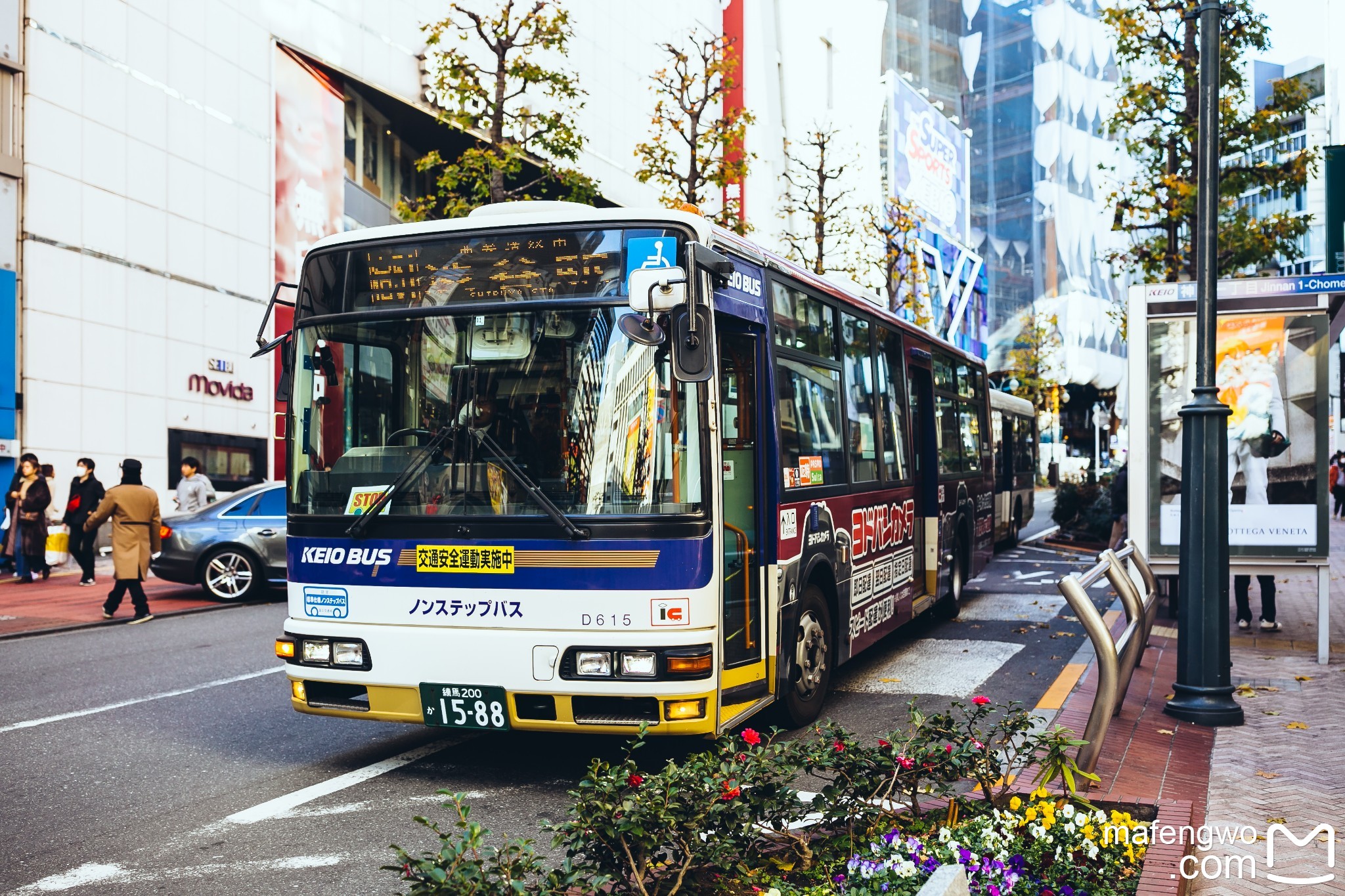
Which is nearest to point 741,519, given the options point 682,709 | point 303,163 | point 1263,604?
point 682,709

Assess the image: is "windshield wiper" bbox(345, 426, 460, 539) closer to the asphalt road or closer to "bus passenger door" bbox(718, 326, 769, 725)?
the asphalt road

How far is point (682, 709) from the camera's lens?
6031mm

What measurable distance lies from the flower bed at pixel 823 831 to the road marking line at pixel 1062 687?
3200 mm

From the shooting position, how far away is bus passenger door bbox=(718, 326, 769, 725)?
654 centimetres

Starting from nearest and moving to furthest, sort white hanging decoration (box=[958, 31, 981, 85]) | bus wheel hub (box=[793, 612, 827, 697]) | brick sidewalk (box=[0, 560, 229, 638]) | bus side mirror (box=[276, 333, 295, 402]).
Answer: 1. bus side mirror (box=[276, 333, 295, 402])
2. bus wheel hub (box=[793, 612, 827, 697])
3. brick sidewalk (box=[0, 560, 229, 638])
4. white hanging decoration (box=[958, 31, 981, 85])

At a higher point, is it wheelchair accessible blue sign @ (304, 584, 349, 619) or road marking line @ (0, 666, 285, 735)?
wheelchair accessible blue sign @ (304, 584, 349, 619)

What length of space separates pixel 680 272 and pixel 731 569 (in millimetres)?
1661

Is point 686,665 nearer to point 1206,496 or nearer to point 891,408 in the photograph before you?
point 1206,496

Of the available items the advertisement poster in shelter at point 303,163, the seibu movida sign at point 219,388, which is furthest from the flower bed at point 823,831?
the advertisement poster in shelter at point 303,163

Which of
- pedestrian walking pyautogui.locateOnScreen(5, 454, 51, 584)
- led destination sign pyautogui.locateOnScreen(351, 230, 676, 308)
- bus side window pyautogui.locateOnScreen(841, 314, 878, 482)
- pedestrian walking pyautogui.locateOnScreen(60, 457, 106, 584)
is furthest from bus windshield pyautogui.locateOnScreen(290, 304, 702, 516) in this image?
pedestrian walking pyautogui.locateOnScreen(5, 454, 51, 584)

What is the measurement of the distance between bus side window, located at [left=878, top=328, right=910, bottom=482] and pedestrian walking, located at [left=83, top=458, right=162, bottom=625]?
7517mm

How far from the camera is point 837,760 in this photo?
15.0ft

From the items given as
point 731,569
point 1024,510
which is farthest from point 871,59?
point 731,569

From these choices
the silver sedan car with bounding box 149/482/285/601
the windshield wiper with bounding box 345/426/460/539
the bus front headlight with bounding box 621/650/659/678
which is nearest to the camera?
the bus front headlight with bounding box 621/650/659/678
